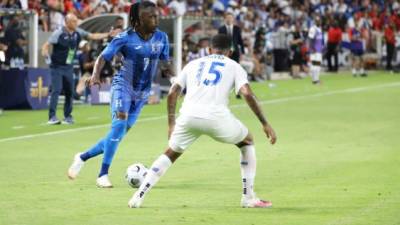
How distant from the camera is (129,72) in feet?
46.1

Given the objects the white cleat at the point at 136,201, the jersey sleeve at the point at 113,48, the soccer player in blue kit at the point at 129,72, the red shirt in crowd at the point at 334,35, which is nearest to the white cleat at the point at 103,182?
the soccer player in blue kit at the point at 129,72

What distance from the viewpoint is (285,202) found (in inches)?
492

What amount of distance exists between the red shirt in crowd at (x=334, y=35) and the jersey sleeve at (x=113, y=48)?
109ft

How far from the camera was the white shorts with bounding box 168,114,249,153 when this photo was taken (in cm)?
1155

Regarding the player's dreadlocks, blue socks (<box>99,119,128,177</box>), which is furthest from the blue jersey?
blue socks (<box>99,119,128,177</box>)

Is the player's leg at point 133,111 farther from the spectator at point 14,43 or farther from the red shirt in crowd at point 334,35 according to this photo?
the red shirt in crowd at point 334,35

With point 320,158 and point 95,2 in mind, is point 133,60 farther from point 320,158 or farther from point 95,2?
point 95,2

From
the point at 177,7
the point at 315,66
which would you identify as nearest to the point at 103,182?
the point at 315,66

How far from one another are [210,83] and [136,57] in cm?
263

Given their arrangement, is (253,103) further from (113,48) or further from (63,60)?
(63,60)

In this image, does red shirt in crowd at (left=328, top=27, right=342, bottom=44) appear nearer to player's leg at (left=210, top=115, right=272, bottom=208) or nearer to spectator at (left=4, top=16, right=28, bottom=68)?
spectator at (left=4, top=16, right=28, bottom=68)

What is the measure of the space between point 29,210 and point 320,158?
6.44 meters

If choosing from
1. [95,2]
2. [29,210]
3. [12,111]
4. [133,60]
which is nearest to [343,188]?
[133,60]

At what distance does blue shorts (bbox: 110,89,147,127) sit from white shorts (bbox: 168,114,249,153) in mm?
2266
